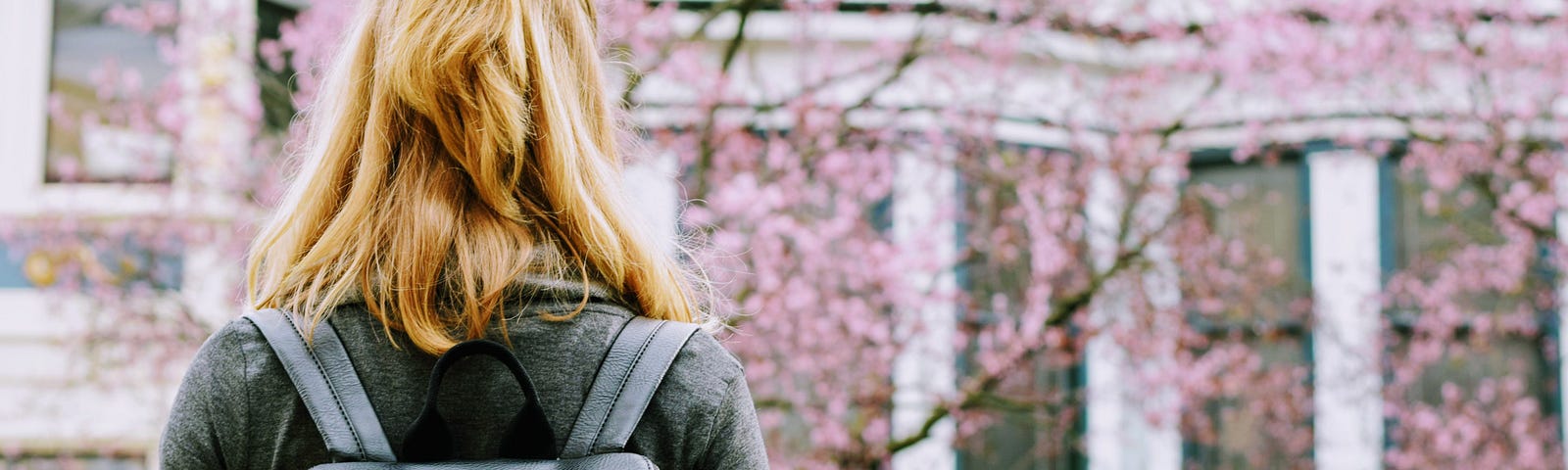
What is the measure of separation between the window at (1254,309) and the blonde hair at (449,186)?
531 centimetres

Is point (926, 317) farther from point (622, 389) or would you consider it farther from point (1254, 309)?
point (622, 389)

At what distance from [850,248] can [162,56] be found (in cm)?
356

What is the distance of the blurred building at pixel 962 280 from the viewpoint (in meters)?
6.26

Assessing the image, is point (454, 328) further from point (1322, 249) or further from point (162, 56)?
point (1322, 249)

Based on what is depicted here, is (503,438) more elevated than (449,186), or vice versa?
(449,186)

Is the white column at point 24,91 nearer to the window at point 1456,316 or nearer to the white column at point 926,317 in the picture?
the white column at point 926,317

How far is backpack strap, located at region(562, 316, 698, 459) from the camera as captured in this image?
140 cm

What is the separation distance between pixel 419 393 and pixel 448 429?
7 cm

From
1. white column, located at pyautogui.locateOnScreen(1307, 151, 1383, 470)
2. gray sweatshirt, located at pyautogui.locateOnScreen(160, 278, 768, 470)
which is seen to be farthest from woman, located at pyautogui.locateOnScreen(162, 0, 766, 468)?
white column, located at pyautogui.locateOnScreen(1307, 151, 1383, 470)

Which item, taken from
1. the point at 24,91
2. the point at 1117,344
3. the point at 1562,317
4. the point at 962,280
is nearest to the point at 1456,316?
the point at 1562,317

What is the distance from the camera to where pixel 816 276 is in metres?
5.75

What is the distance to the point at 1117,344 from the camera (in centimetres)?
642

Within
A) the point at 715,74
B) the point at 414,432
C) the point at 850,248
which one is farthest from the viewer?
the point at 850,248

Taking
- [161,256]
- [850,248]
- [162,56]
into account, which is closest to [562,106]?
[850,248]
